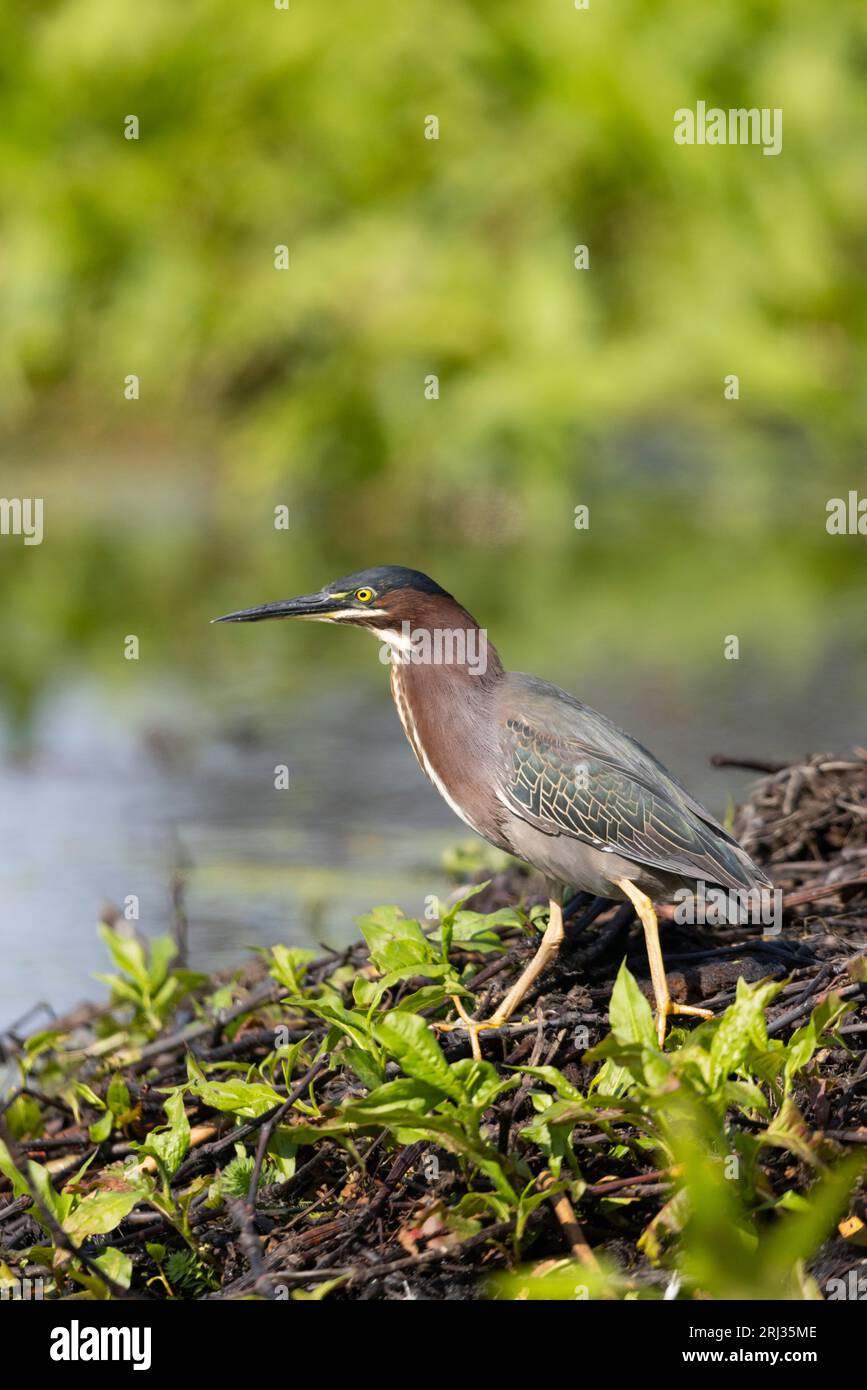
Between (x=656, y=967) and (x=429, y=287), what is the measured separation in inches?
280

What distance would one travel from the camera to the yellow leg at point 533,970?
238 centimetres

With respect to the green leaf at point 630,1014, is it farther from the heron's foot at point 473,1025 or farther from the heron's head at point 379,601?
the heron's head at point 379,601

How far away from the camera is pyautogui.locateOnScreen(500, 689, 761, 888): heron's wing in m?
2.44

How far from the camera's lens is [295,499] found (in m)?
8.94

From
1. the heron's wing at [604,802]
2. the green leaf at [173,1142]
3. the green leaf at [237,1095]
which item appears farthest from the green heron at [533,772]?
the green leaf at [173,1142]

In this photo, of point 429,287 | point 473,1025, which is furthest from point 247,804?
point 429,287

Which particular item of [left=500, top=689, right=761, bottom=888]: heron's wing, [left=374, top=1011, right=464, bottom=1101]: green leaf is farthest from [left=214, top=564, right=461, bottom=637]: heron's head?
[left=374, top=1011, right=464, bottom=1101]: green leaf

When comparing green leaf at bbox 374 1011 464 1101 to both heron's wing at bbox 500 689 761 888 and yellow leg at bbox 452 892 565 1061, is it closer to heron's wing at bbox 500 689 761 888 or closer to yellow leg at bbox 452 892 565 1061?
yellow leg at bbox 452 892 565 1061

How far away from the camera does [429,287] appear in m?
9.08

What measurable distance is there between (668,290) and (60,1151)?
288 inches

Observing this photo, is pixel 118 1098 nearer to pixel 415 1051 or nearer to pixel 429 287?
pixel 415 1051

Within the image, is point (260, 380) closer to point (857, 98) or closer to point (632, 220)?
point (632, 220)
